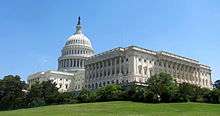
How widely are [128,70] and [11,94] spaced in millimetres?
38291

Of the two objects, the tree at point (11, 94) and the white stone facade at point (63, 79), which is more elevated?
the white stone facade at point (63, 79)

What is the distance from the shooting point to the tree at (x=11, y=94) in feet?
364

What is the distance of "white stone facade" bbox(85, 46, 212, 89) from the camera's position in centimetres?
13188

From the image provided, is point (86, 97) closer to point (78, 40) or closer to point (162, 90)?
point (162, 90)

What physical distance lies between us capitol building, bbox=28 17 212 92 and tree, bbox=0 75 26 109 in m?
30.9

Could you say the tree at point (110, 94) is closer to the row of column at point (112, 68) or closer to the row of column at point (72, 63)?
the row of column at point (112, 68)

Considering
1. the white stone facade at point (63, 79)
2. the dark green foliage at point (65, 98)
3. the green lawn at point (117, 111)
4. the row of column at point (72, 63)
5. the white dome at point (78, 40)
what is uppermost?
the white dome at point (78, 40)

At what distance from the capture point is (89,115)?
59812mm

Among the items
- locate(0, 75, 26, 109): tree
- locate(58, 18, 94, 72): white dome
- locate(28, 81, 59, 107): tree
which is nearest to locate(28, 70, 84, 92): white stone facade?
locate(58, 18, 94, 72): white dome

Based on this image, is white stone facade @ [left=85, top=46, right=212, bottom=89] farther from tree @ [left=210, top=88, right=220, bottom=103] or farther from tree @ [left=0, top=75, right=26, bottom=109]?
tree @ [left=0, top=75, right=26, bottom=109]

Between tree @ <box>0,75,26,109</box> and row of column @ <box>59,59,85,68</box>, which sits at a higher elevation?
row of column @ <box>59,59,85,68</box>

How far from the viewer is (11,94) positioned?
368 feet

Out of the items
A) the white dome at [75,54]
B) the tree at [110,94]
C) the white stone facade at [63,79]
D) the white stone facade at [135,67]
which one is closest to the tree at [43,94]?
the tree at [110,94]

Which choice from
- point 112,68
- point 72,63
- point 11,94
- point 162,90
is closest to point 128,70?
point 112,68
